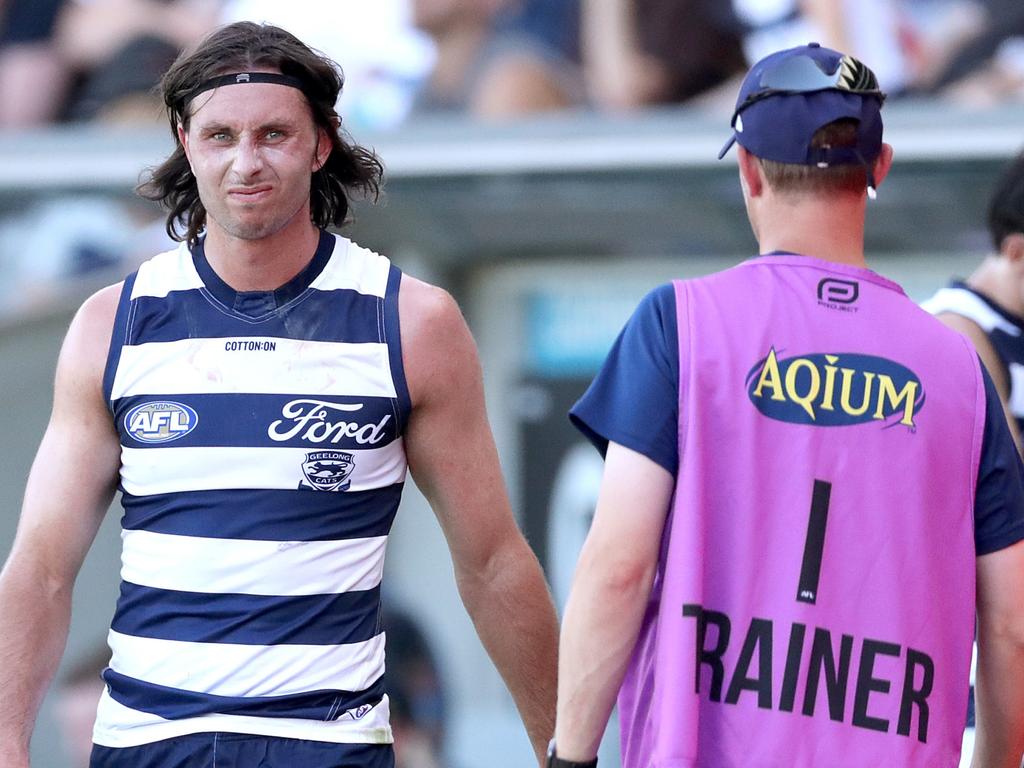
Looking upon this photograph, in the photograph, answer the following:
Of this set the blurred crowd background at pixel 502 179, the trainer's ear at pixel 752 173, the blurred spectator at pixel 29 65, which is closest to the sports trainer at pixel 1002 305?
the trainer's ear at pixel 752 173

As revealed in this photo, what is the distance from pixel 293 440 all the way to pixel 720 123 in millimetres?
3565

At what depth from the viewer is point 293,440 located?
9.41 ft

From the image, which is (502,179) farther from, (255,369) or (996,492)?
(996,492)

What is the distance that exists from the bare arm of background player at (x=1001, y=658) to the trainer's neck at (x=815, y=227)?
0.54m

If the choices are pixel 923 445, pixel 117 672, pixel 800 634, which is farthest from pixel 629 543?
pixel 117 672

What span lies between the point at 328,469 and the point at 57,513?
0.51 metres

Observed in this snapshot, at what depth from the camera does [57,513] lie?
2949 millimetres

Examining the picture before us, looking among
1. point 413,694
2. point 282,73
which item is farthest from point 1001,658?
point 413,694

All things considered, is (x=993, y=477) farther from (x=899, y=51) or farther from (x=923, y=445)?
(x=899, y=51)

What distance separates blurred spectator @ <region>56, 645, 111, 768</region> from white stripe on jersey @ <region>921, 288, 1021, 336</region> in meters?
3.38

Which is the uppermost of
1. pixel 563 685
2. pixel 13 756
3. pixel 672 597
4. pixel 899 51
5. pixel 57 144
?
pixel 899 51

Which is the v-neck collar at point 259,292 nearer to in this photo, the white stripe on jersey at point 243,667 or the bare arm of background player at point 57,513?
the bare arm of background player at point 57,513

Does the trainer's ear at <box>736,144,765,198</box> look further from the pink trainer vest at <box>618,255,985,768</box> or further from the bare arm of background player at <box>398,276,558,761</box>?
the bare arm of background player at <box>398,276,558,761</box>

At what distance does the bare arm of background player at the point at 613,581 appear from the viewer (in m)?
2.41
